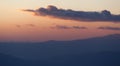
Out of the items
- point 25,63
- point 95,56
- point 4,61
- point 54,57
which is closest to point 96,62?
point 95,56

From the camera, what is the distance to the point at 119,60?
433 feet

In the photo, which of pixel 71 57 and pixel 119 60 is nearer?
pixel 119 60

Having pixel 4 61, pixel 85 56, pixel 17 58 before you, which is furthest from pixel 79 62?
pixel 4 61

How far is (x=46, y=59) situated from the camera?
15662 cm

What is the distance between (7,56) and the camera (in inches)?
5123

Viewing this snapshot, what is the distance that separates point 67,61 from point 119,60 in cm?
2915

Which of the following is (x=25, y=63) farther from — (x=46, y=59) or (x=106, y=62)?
(x=106, y=62)

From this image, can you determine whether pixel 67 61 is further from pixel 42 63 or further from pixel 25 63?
pixel 25 63

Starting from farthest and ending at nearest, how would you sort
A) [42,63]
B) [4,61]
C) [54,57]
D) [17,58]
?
[54,57], [42,63], [17,58], [4,61]

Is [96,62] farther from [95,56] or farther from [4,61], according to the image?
[4,61]

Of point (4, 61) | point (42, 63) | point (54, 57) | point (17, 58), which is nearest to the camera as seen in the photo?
point (4, 61)

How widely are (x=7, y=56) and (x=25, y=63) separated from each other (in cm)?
1009

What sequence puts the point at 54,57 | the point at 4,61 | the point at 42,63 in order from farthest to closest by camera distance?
the point at 54,57 < the point at 42,63 < the point at 4,61

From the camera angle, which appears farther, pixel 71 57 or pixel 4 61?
pixel 71 57
